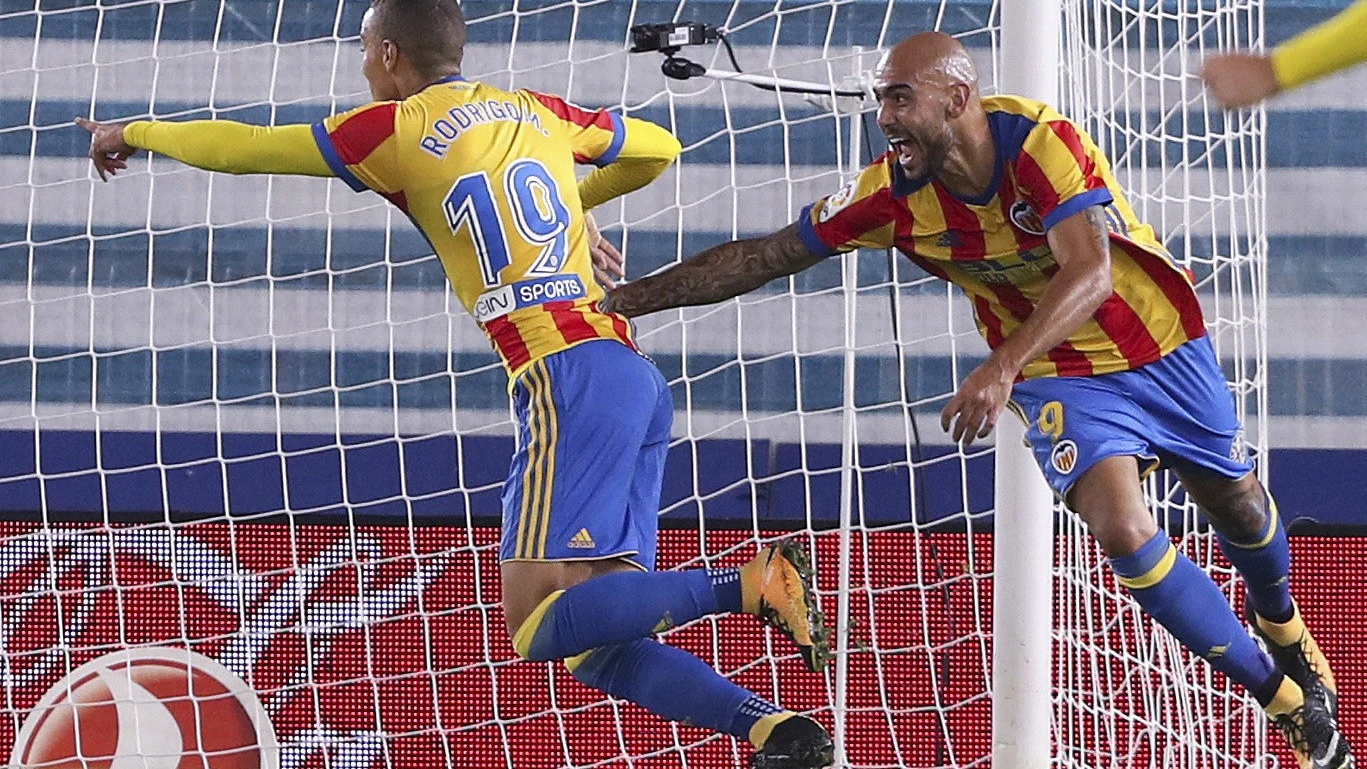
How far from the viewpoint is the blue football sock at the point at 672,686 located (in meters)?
3.26

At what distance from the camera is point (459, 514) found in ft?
15.7

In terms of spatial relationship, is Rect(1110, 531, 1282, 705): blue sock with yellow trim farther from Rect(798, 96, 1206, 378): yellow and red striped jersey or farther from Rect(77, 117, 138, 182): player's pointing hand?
Rect(77, 117, 138, 182): player's pointing hand

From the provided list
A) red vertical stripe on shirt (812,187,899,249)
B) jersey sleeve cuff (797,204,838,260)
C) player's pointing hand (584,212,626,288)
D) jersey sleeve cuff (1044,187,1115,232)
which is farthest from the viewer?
player's pointing hand (584,212,626,288)

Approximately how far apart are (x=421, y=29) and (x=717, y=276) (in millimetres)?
775

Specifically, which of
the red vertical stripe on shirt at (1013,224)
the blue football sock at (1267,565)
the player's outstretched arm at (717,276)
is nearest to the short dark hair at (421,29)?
the player's outstretched arm at (717,276)

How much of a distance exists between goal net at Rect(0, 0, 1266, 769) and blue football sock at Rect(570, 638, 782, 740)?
1.12m

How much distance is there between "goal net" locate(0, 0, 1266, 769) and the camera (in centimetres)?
473

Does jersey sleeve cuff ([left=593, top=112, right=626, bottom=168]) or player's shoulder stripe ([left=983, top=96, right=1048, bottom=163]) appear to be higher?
jersey sleeve cuff ([left=593, top=112, right=626, bottom=168])

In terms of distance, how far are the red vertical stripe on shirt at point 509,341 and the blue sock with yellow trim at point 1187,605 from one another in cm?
116

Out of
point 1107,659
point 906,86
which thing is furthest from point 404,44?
point 1107,659

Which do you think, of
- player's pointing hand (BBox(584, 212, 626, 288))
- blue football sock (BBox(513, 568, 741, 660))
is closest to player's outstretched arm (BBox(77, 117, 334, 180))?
player's pointing hand (BBox(584, 212, 626, 288))

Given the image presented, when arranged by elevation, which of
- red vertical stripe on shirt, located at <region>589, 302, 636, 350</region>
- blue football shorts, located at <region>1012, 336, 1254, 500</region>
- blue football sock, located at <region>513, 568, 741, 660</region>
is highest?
red vertical stripe on shirt, located at <region>589, 302, 636, 350</region>

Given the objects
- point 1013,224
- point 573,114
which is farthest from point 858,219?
point 573,114

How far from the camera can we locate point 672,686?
3326 mm
